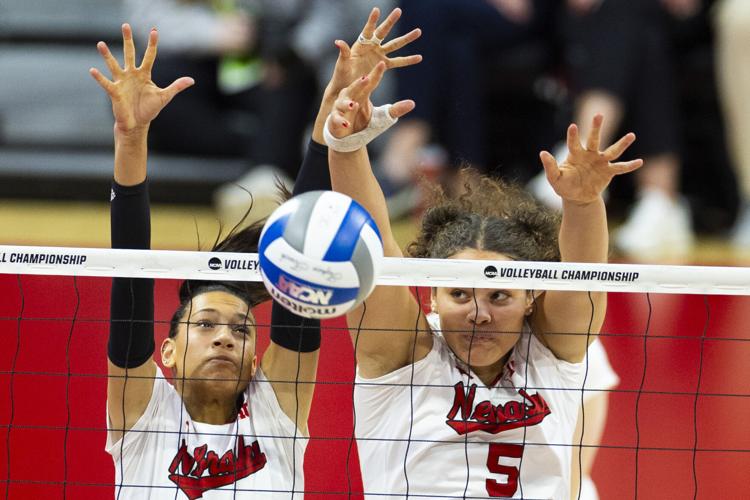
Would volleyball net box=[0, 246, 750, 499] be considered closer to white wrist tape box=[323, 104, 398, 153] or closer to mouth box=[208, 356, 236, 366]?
mouth box=[208, 356, 236, 366]

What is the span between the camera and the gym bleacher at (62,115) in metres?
8.41

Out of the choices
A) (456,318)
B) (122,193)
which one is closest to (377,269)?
(456,318)

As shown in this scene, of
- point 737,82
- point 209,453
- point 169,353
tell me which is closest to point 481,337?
point 209,453

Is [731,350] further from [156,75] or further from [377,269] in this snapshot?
[156,75]

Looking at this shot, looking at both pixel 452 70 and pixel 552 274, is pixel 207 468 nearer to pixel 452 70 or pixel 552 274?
pixel 552 274

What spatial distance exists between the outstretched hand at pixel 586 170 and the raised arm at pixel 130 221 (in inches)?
40.4

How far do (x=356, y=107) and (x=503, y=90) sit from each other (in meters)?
5.52

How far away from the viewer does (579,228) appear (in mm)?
3148

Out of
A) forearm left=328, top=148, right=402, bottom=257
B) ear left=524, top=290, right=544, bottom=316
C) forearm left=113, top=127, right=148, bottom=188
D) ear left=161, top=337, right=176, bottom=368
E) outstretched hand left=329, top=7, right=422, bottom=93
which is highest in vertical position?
outstretched hand left=329, top=7, right=422, bottom=93

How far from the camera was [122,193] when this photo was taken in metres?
3.15

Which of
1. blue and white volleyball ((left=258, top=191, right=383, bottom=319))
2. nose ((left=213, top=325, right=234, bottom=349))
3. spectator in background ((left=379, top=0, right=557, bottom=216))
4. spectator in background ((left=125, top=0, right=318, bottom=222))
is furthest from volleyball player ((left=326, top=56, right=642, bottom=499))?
spectator in background ((left=125, top=0, right=318, bottom=222))

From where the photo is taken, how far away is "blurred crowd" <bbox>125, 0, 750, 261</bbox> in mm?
7500

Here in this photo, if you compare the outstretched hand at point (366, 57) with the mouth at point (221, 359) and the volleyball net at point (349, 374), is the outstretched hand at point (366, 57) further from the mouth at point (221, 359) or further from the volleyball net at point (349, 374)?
the mouth at point (221, 359)

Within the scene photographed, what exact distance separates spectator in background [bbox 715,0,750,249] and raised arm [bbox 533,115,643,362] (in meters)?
4.60
